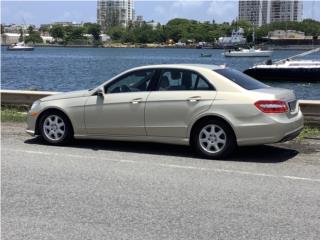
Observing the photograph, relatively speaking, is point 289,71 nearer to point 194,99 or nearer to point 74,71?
point 74,71

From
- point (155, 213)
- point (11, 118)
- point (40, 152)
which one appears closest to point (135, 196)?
point (155, 213)

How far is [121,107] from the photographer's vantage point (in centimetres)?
955

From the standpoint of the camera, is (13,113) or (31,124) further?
(13,113)

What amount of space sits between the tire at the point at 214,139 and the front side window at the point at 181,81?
599 mm

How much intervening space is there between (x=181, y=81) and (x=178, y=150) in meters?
1.22

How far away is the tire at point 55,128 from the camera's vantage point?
10094 mm

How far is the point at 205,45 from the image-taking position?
631ft

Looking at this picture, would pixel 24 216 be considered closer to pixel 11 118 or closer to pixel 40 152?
pixel 40 152

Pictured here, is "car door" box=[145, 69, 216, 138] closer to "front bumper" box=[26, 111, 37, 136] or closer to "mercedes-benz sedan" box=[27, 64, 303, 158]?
"mercedes-benz sedan" box=[27, 64, 303, 158]

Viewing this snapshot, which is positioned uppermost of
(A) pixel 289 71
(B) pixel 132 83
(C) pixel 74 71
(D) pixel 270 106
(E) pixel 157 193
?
(B) pixel 132 83

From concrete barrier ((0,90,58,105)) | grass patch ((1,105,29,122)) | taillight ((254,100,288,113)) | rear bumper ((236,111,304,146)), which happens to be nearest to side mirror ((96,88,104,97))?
rear bumper ((236,111,304,146))

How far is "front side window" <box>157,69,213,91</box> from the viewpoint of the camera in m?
9.14

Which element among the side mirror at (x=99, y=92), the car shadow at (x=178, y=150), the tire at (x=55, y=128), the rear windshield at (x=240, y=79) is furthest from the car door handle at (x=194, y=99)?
the tire at (x=55, y=128)

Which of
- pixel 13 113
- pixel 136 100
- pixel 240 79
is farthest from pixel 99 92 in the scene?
pixel 13 113
